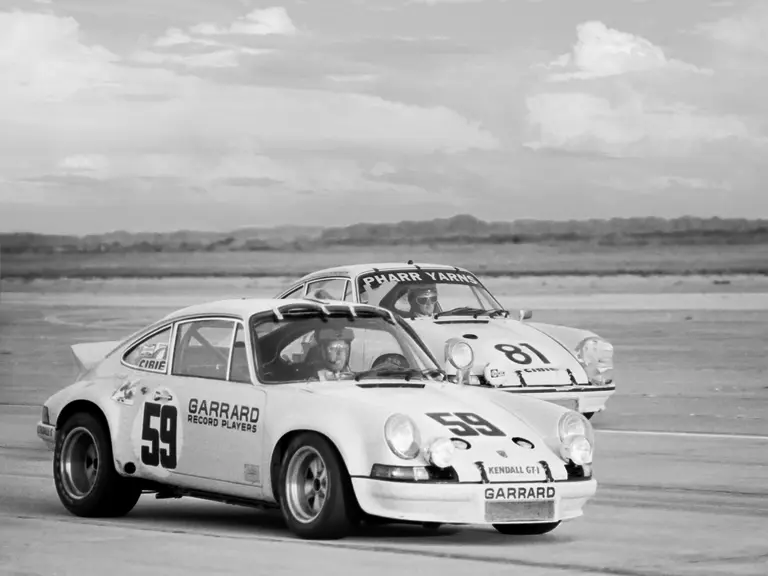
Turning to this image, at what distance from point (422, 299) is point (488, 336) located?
1.04m

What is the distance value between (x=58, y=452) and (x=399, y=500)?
2.74 metres

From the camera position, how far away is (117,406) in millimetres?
10117

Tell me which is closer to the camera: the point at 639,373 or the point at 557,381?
Answer: the point at 557,381

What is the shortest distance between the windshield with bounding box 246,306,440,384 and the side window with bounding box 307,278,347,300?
5.57 metres

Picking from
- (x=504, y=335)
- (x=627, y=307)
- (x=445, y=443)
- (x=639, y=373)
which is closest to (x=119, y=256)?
(x=627, y=307)

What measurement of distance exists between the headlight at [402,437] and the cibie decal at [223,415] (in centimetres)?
91

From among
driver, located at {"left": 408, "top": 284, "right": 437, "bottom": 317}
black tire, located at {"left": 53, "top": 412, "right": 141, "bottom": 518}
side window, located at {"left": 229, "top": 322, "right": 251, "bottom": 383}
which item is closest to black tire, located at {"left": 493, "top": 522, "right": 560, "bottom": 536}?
side window, located at {"left": 229, "top": 322, "right": 251, "bottom": 383}

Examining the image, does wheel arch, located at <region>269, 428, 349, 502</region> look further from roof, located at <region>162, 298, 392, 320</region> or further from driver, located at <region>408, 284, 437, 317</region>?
driver, located at <region>408, 284, 437, 317</region>

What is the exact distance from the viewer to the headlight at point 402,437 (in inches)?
339

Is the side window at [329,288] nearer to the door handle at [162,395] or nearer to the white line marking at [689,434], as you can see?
the white line marking at [689,434]

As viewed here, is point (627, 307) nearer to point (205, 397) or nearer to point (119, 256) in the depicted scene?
point (205, 397)

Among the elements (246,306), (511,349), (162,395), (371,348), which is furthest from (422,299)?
(162,395)

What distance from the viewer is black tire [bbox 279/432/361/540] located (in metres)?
8.65

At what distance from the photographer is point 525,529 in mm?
9266
